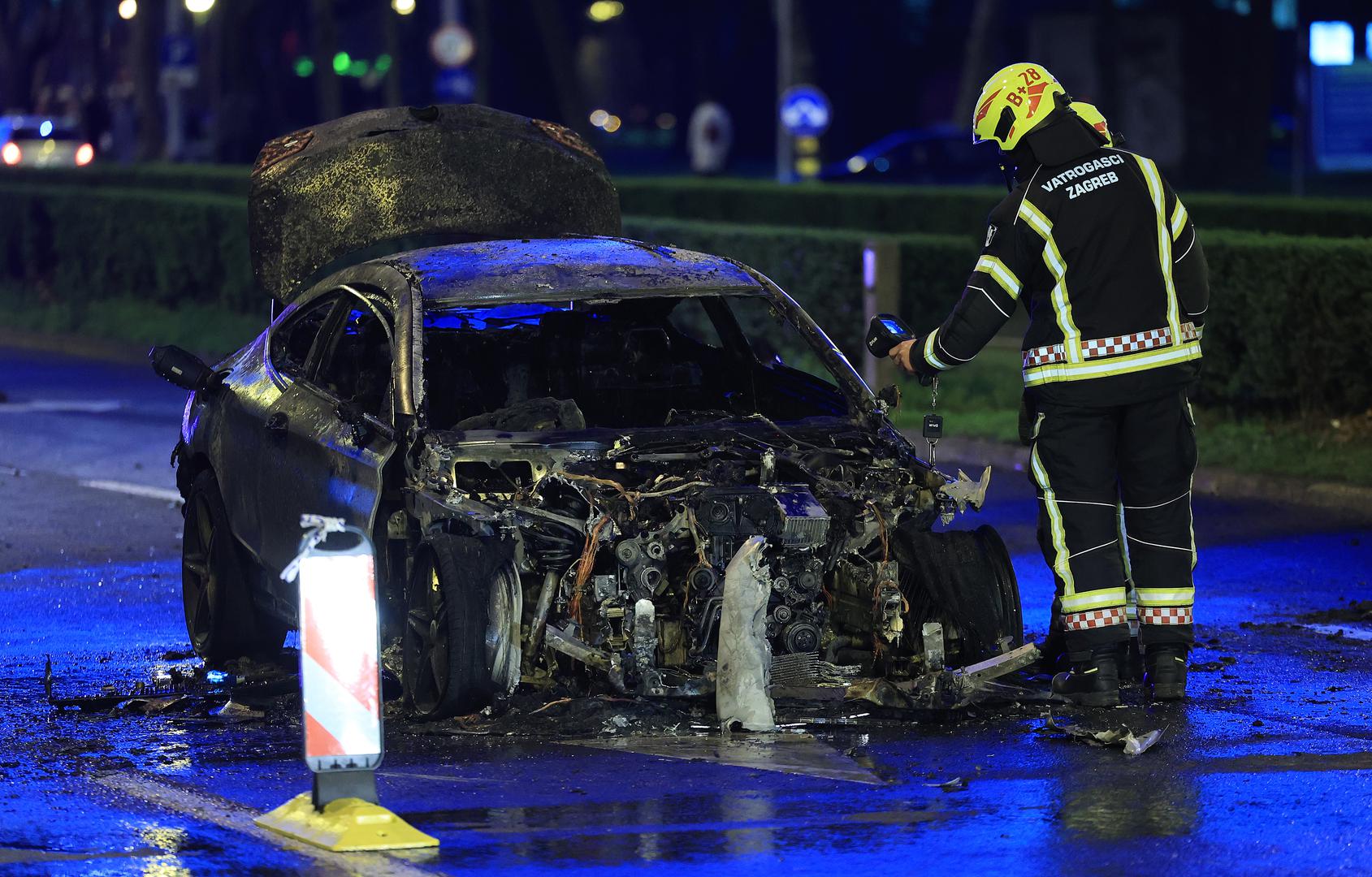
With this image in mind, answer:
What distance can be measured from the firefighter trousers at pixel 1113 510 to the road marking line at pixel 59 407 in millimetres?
11473

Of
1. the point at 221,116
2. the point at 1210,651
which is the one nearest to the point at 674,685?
the point at 1210,651

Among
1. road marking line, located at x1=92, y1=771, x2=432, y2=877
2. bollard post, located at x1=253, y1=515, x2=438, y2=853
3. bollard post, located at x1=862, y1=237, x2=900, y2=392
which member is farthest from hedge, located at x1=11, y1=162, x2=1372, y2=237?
bollard post, located at x1=253, y1=515, x2=438, y2=853

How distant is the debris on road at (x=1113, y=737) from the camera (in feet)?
24.2

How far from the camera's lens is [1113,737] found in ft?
24.5

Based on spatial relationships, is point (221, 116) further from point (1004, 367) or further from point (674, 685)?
point (674, 685)

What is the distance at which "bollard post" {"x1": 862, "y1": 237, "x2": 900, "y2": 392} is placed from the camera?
686 inches

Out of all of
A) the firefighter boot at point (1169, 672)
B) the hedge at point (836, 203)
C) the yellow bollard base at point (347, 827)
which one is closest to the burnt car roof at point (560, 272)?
the firefighter boot at point (1169, 672)

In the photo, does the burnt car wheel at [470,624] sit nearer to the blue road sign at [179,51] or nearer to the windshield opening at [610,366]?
the windshield opening at [610,366]

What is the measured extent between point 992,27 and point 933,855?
132 feet

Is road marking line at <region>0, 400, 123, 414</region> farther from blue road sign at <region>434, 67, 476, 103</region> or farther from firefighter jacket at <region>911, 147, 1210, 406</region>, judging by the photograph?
blue road sign at <region>434, 67, 476, 103</region>

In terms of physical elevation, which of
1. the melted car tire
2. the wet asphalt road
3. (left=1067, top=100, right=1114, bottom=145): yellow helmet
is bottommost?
A: the wet asphalt road

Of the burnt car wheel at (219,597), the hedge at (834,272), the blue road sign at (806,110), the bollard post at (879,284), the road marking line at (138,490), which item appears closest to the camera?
the burnt car wheel at (219,597)

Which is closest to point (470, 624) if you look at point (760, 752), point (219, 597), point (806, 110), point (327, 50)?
point (760, 752)

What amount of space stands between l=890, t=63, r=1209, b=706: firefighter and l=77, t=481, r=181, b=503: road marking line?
6.58m
